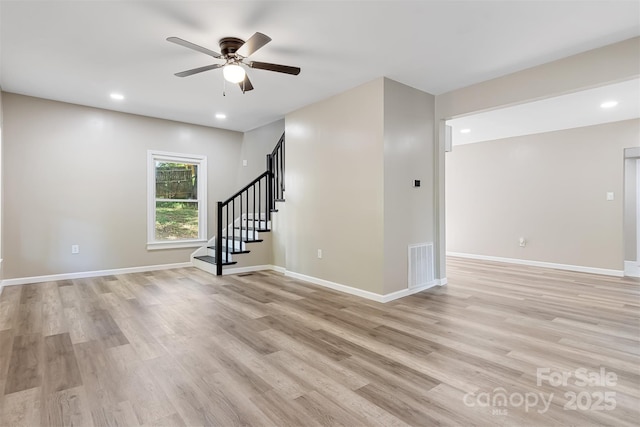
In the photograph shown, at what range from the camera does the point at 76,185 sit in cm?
495

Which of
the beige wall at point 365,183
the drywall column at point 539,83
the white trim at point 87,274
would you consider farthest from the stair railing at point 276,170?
the drywall column at point 539,83

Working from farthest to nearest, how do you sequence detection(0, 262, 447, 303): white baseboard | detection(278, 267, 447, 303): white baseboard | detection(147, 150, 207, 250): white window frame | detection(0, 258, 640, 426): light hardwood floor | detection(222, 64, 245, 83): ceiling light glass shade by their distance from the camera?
1. detection(147, 150, 207, 250): white window frame
2. detection(0, 262, 447, 303): white baseboard
3. detection(278, 267, 447, 303): white baseboard
4. detection(222, 64, 245, 83): ceiling light glass shade
5. detection(0, 258, 640, 426): light hardwood floor

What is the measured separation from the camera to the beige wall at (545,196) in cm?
538

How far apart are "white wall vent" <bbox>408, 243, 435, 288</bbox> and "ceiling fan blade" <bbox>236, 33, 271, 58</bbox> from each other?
9.55 feet

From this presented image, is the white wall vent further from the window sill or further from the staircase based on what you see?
the window sill

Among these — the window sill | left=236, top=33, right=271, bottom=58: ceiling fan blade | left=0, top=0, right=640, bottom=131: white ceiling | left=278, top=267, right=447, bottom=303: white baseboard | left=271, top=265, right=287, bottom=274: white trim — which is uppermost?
left=0, top=0, right=640, bottom=131: white ceiling

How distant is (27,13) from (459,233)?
773cm

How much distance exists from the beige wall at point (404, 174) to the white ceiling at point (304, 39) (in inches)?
10.3

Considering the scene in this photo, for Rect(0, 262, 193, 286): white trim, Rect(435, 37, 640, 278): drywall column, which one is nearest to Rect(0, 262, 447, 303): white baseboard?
Rect(0, 262, 193, 286): white trim

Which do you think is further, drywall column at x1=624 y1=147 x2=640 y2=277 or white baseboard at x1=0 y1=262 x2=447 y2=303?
drywall column at x1=624 y1=147 x2=640 y2=277

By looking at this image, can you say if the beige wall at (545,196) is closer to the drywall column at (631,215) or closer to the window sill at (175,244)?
the drywall column at (631,215)

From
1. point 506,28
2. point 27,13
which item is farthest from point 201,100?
point 506,28

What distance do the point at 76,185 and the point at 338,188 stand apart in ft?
13.6

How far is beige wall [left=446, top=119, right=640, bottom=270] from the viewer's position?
17.6 ft
